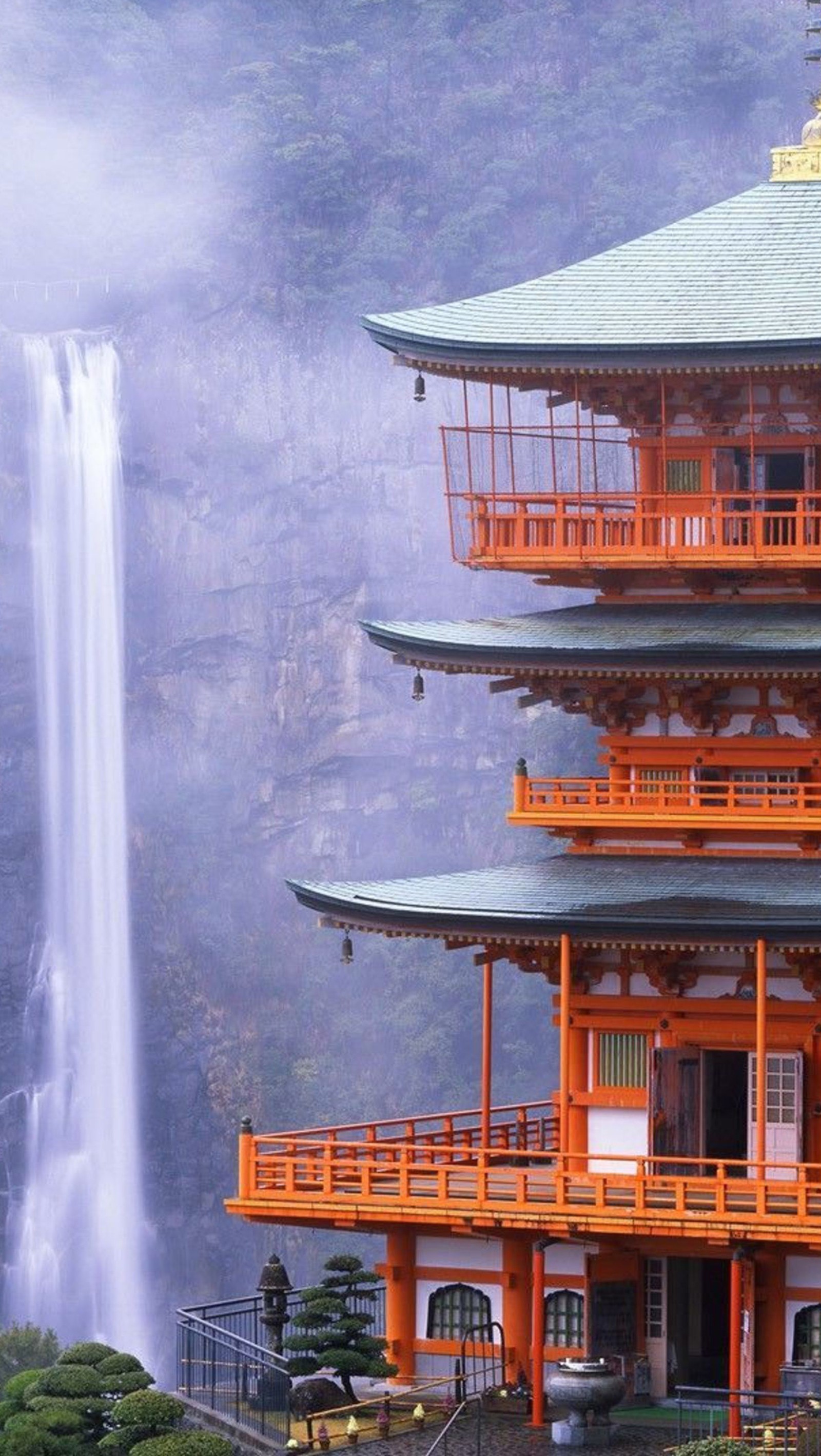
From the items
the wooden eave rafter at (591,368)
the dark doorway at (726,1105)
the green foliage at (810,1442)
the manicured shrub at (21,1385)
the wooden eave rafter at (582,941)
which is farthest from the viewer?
the dark doorway at (726,1105)

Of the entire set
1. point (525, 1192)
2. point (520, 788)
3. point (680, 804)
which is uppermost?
point (520, 788)

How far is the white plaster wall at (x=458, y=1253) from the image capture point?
42.9 meters

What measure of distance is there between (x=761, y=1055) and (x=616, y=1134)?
11.1 ft

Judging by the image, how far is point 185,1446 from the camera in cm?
3866

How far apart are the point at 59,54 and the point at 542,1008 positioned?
4312cm

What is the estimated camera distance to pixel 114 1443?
3975cm

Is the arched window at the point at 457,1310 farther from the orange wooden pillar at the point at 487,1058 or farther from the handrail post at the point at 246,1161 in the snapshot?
the handrail post at the point at 246,1161

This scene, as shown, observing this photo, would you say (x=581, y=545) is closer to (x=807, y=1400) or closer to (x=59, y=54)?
(x=807, y=1400)

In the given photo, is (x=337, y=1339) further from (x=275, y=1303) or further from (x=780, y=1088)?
(x=780, y=1088)

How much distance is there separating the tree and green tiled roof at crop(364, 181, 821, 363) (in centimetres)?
1098

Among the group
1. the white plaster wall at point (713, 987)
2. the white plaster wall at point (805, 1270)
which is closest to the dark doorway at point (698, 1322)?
the white plaster wall at point (805, 1270)

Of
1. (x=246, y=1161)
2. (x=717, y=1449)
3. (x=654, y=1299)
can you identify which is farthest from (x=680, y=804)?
(x=717, y=1449)

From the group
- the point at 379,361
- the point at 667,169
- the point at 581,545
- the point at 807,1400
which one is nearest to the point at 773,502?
the point at 581,545

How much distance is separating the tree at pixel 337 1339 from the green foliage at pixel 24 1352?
1031 inches
